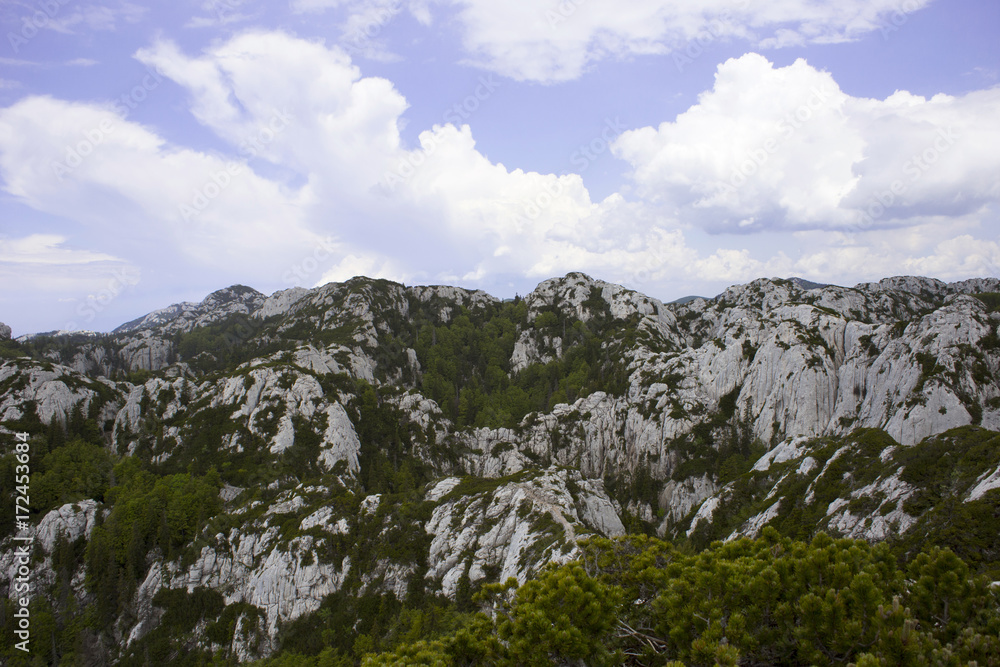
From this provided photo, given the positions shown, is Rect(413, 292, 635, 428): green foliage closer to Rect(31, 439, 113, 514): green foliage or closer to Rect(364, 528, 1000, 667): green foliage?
Rect(31, 439, 113, 514): green foliage

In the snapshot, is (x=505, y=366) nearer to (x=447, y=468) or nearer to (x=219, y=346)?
(x=447, y=468)

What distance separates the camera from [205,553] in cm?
5378

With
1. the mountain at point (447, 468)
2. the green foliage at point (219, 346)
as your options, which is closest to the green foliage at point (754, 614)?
the mountain at point (447, 468)

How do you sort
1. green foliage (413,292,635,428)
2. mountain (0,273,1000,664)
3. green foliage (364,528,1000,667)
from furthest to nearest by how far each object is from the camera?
1. green foliage (413,292,635,428)
2. mountain (0,273,1000,664)
3. green foliage (364,528,1000,667)

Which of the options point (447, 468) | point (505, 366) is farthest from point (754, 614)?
point (505, 366)

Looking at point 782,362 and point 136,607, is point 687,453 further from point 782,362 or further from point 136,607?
point 136,607

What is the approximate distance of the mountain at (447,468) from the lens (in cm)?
4153

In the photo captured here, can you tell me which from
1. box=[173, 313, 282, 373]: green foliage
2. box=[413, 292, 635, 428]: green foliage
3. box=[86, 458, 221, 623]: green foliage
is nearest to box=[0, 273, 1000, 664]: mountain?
box=[86, 458, 221, 623]: green foliage

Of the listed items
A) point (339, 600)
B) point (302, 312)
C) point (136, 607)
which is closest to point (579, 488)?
point (339, 600)

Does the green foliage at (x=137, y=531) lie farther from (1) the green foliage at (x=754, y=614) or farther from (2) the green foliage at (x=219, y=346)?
(2) the green foliage at (x=219, y=346)

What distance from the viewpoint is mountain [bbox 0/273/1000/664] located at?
136 ft

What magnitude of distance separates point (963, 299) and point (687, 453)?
269 feet

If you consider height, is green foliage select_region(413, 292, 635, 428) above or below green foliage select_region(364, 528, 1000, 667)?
above

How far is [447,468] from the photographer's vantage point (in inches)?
3632
